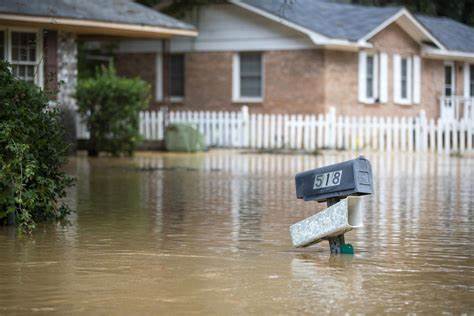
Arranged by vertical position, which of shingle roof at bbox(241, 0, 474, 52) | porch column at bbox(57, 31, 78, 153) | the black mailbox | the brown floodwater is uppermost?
shingle roof at bbox(241, 0, 474, 52)

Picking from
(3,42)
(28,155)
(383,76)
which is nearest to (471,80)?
(383,76)

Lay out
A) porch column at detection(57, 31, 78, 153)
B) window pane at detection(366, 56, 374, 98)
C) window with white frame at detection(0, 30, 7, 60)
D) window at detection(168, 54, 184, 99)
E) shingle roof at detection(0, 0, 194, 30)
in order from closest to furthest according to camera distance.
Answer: shingle roof at detection(0, 0, 194, 30) → window with white frame at detection(0, 30, 7, 60) → porch column at detection(57, 31, 78, 153) → window pane at detection(366, 56, 374, 98) → window at detection(168, 54, 184, 99)

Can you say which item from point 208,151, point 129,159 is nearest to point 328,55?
point 208,151

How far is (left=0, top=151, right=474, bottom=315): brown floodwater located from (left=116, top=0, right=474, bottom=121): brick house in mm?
Answer: 17578

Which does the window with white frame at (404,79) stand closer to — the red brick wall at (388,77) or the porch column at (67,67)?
the red brick wall at (388,77)

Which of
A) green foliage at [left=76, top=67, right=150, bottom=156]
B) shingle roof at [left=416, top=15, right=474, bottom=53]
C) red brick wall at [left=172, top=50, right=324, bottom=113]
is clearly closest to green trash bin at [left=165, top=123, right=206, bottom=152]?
green foliage at [left=76, top=67, right=150, bottom=156]

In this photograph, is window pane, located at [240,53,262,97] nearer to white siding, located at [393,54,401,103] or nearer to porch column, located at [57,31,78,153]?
white siding, located at [393,54,401,103]

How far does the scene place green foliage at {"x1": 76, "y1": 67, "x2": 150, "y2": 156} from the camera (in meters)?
28.6

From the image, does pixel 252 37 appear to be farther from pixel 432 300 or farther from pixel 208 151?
pixel 432 300

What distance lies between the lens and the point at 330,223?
9406mm

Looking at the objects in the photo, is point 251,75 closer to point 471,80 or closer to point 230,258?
point 471,80

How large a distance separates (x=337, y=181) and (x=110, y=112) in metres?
19.8

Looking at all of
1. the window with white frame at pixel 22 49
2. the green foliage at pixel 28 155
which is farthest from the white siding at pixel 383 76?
the green foliage at pixel 28 155

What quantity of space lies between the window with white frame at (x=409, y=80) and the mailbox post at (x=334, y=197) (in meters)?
29.3
